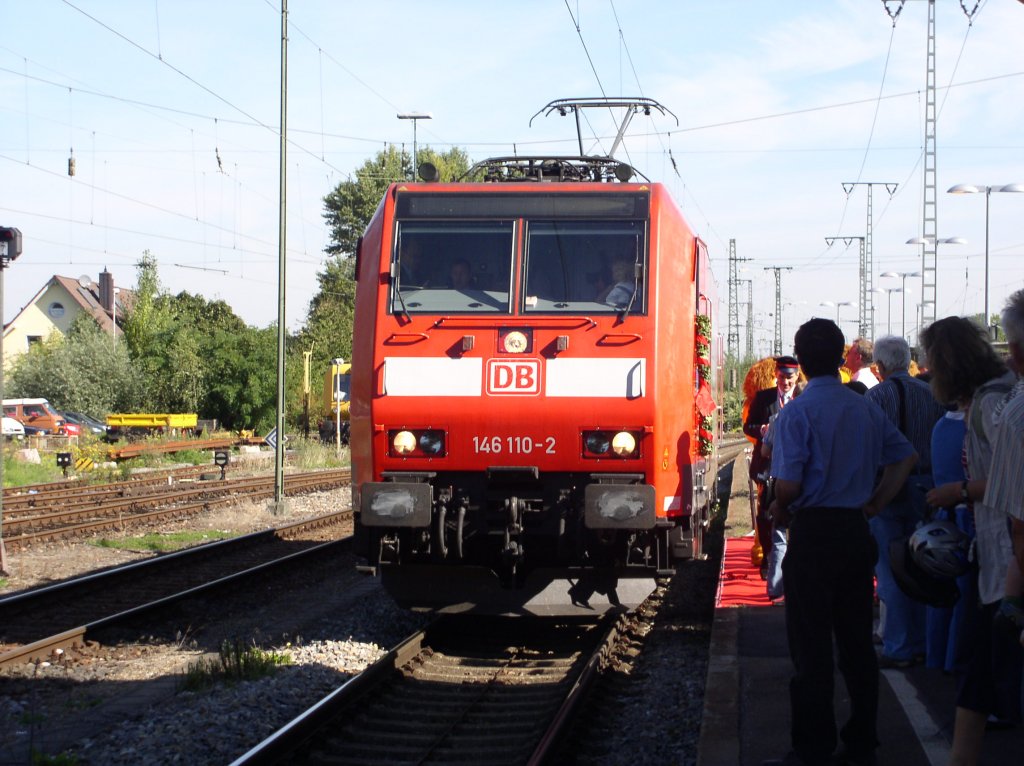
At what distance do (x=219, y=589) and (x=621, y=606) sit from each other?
4451 mm

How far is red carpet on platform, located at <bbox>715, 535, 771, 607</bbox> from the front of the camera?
952cm

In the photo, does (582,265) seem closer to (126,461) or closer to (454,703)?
(454,703)

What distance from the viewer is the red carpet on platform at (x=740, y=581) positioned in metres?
9.52

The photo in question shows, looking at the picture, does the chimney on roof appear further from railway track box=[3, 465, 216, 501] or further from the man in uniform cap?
the man in uniform cap

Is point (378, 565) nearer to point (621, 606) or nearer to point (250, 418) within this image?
point (621, 606)

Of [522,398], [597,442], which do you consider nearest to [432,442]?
[522,398]

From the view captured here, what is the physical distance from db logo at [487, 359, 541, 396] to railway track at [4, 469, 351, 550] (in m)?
8.91

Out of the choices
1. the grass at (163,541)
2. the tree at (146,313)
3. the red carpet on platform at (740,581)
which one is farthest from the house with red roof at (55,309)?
the red carpet on platform at (740,581)

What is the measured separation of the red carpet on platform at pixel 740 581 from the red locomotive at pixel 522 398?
1075mm

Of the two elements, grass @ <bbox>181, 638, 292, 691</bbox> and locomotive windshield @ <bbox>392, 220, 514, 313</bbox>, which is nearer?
grass @ <bbox>181, 638, 292, 691</bbox>

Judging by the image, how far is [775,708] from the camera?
6.29 m

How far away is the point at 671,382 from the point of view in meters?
8.30

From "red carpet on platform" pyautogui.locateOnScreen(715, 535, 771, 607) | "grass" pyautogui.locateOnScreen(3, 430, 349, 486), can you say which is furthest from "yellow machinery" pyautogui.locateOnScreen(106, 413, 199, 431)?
"red carpet on platform" pyautogui.locateOnScreen(715, 535, 771, 607)

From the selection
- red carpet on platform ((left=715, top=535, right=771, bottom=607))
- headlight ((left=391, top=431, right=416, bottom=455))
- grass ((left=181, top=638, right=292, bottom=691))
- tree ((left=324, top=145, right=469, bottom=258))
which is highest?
tree ((left=324, top=145, right=469, bottom=258))
